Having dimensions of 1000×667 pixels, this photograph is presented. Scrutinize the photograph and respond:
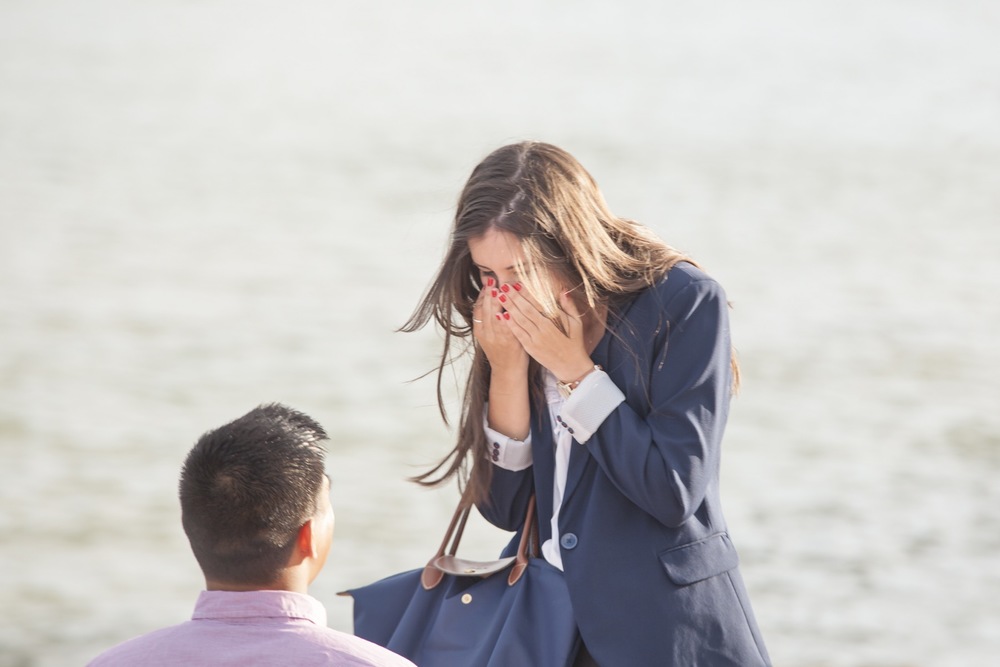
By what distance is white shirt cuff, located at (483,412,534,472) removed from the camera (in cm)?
276

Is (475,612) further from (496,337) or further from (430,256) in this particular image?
(430,256)

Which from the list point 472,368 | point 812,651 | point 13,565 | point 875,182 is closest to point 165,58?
point 875,182

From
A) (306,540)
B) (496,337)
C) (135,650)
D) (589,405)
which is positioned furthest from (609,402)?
(135,650)

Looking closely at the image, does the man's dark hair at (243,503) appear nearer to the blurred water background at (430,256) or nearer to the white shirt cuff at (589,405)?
the white shirt cuff at (589,405)

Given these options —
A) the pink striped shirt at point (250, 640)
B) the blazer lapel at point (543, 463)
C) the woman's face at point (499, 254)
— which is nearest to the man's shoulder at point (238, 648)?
the pink striped shirt at point (250, 640)

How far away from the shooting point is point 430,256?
420 inches

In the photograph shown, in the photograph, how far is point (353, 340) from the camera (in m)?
8.87

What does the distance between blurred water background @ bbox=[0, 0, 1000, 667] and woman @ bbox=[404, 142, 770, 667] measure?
8.95ft

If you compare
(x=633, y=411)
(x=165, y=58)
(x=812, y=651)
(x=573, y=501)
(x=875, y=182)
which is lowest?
(x=812, y=651)

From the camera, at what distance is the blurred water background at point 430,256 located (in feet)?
20.1

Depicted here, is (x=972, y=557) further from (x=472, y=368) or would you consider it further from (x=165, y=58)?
(x=165, y=58)

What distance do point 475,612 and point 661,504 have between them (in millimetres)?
494

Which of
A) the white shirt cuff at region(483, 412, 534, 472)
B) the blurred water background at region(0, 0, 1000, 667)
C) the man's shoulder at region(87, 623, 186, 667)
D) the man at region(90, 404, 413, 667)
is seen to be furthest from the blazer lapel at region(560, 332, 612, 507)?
the blurred water background at region(0, 0, 1000, 667)

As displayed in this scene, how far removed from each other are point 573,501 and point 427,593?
378 millimetres
